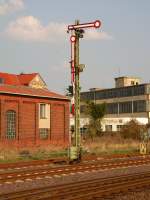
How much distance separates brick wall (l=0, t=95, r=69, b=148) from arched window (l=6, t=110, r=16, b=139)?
336 mm

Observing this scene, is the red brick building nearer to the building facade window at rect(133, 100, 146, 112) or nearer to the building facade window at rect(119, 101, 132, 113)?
the building facade window at rect(133, 100, 146, 112)

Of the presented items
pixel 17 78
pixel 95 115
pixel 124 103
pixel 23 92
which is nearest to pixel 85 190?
pixel 23 92

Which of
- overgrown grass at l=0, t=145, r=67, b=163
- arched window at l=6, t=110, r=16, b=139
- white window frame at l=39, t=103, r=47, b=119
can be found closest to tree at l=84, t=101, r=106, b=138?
white window frame at l=39, t=103, r=47, b=119

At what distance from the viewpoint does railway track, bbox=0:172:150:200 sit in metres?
12.5

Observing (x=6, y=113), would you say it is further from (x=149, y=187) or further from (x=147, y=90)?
(x=147, y=90)

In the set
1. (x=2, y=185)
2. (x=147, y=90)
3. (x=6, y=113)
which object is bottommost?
(x=2, y=185)

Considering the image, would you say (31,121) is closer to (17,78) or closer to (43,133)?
(43,133)

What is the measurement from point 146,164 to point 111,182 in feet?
31.1

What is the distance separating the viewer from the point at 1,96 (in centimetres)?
4447

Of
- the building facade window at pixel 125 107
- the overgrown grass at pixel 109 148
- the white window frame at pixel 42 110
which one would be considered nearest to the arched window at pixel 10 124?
the white window frame at pixel 42 110

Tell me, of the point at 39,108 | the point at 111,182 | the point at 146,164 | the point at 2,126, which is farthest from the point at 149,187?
the point at 39,108

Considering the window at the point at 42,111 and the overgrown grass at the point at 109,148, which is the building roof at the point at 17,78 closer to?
the window at the point at 42,111

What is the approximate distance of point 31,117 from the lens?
159ft

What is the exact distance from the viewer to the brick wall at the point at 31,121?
44844 millimetres
